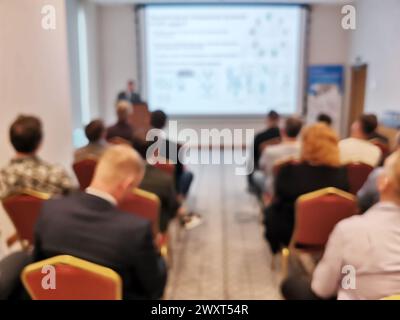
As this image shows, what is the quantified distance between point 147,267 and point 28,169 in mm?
1105

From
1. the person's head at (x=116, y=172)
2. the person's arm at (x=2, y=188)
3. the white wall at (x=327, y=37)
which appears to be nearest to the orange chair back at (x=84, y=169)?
the person's arm at (x=2, y=188)

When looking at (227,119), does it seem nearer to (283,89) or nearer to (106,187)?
(283,89)

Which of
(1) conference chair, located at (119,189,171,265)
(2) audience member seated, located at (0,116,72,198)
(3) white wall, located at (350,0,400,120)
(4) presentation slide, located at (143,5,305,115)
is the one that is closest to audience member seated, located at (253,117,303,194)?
(1) conference chair, located at (119,189,171,265)

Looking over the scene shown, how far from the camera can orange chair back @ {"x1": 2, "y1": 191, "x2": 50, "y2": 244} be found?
205 centimetres

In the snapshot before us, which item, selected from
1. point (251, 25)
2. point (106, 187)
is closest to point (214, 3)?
point (251, 25)

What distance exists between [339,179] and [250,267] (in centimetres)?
101

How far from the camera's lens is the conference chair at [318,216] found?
6.81 ft

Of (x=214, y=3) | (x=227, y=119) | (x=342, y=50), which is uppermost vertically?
(x=214, y=3)

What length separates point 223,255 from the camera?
317 cm

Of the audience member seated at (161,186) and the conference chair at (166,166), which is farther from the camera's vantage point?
the conference chair at (166,166)

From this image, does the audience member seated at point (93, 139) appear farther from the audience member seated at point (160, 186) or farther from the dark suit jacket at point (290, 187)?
the dark suit jacket at point (290, 187)

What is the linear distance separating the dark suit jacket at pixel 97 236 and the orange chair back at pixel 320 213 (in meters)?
1.04

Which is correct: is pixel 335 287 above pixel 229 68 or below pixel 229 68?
below
